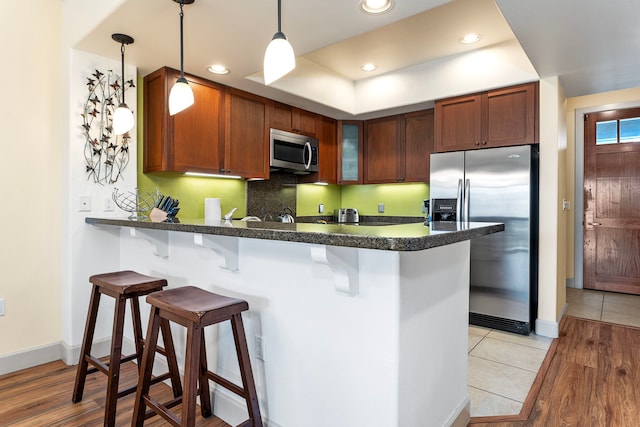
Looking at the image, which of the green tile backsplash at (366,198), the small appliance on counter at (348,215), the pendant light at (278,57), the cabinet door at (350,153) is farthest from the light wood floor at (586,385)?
the cabinet door at (350,153)

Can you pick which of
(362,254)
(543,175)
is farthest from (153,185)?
(543,175)

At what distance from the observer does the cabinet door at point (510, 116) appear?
3070 mm

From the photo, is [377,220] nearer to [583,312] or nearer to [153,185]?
[583,312]

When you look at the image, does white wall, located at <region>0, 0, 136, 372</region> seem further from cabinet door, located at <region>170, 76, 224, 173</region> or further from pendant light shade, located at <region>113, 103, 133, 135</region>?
cabinet door, located at <region>170, 76, 224, 173</region>

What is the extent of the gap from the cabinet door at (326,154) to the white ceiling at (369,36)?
64 centimetres

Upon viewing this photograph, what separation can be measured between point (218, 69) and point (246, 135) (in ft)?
2.33

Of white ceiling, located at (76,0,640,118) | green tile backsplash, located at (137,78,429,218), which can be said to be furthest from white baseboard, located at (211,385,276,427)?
white ceiling, located at (76,0,640,118)

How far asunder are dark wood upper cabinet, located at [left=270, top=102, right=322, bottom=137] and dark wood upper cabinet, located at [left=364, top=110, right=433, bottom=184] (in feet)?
2.44

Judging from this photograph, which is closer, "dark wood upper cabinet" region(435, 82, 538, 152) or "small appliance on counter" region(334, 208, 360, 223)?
"dark wood upper cabinet" region(435, 82, 538, 152)

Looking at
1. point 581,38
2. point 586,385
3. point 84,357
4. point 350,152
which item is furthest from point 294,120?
point 586,385

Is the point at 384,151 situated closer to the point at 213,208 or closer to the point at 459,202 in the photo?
the point at 459,202

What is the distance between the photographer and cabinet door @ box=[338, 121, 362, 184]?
4523 millimetres

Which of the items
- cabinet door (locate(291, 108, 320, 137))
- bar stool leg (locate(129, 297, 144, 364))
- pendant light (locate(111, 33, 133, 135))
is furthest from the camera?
cabinet door (locate(291, 108, 320, 137))

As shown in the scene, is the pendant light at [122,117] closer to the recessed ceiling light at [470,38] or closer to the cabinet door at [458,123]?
the recessed ceiling light at [470,38]
